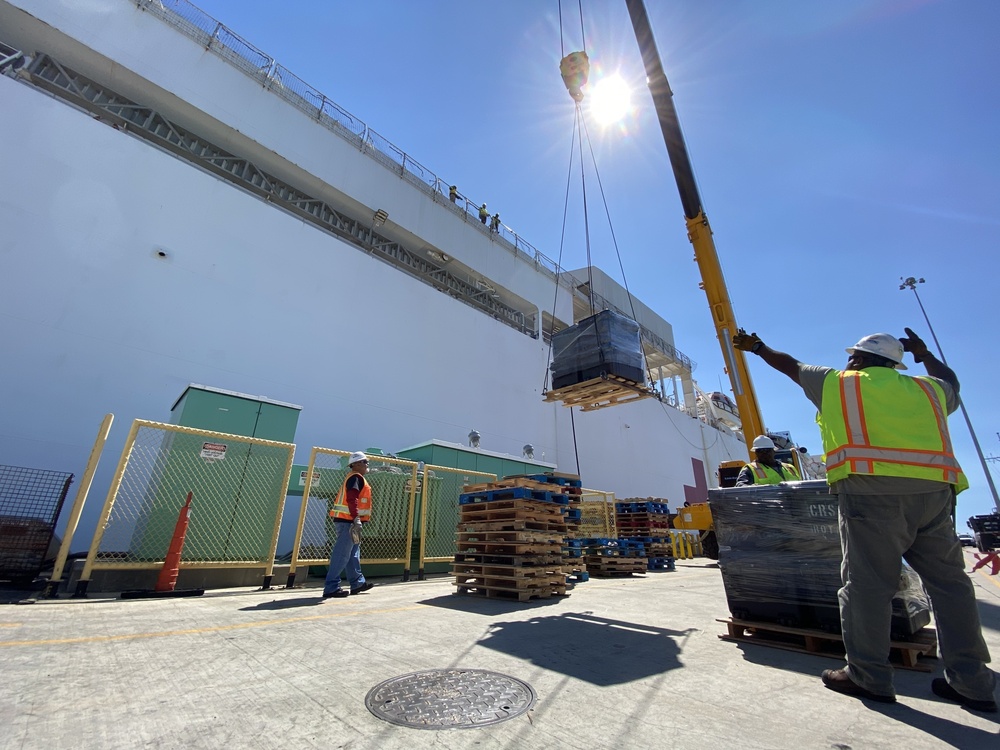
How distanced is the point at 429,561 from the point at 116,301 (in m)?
8.10

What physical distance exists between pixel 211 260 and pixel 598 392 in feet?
30.8

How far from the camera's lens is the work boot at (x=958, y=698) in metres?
1.96

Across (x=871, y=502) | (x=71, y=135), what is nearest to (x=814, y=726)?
(x=871, y=502)

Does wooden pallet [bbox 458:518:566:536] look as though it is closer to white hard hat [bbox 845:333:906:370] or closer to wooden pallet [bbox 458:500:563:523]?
wooden pallet [bbox 458:500:563:523]

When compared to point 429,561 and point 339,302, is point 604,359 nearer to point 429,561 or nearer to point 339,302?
point 429,561

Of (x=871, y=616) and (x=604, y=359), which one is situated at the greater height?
(x=604, y=359)

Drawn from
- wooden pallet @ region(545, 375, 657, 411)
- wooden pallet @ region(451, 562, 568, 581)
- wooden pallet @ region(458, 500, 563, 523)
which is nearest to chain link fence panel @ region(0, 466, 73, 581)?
wooden pallet @ region(451, 562, 568, 581)

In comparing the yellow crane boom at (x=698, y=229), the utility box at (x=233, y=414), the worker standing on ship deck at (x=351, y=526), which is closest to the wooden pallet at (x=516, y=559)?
the worker standing on ship deck at (x=351, y=526)

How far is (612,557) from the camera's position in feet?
30.3

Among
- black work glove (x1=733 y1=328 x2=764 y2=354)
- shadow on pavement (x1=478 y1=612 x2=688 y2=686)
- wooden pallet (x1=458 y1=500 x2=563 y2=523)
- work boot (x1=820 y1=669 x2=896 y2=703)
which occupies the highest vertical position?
black work glove (x1=733 y1=328 x2=764 y2=354)

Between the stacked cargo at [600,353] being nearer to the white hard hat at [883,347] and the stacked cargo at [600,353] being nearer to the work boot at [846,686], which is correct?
Result: the white hard hat at [883,347]

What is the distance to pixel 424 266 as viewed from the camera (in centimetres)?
1650

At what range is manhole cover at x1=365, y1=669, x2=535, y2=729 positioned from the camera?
1.81m

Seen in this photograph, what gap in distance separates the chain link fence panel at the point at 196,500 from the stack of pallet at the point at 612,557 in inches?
248
